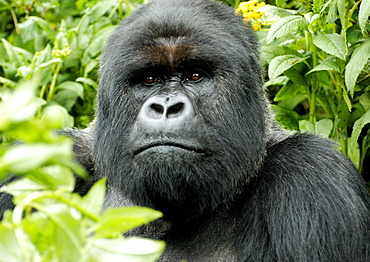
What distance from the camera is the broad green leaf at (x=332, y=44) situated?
345cm

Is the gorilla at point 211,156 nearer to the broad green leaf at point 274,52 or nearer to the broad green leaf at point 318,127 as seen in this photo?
the broad green leaf at point 318,127

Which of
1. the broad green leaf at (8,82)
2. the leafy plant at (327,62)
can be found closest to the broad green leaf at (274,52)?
the leafy plant at (327,62)

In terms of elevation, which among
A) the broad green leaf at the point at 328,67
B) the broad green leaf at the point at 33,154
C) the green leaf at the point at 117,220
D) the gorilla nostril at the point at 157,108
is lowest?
the broad green leaf at the point at 328,67

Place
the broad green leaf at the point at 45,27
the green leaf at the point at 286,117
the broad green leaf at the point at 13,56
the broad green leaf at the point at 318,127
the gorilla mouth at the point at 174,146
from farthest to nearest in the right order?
the broad green leaf at the point at 45,27 < the broad green leaf at the point at 13,56 < the green leaf at the point at 286,117 < the broad green leaf at the point at 318,127 < the gorilla mouth at the point at 174,146

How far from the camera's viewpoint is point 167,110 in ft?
8.58

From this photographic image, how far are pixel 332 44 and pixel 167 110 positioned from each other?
1464 mm

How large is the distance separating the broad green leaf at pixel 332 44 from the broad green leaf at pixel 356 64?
0.22ft

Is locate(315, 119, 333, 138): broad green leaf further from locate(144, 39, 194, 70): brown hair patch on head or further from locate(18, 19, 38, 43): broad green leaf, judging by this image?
locate(18, 19, 38, 43): broad green leaf

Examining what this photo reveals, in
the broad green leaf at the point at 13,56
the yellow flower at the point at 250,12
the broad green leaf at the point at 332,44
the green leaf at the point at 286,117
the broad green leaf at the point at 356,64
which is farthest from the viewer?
the broad green leaf at the point at 13,56

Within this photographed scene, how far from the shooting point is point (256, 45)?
3375mm

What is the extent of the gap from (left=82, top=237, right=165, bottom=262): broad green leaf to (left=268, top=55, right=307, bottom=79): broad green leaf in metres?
2.75

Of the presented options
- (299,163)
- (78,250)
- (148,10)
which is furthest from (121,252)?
(148,10)

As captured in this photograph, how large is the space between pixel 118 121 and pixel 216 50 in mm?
668

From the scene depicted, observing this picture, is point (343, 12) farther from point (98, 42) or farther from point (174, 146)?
point (98, 42)
